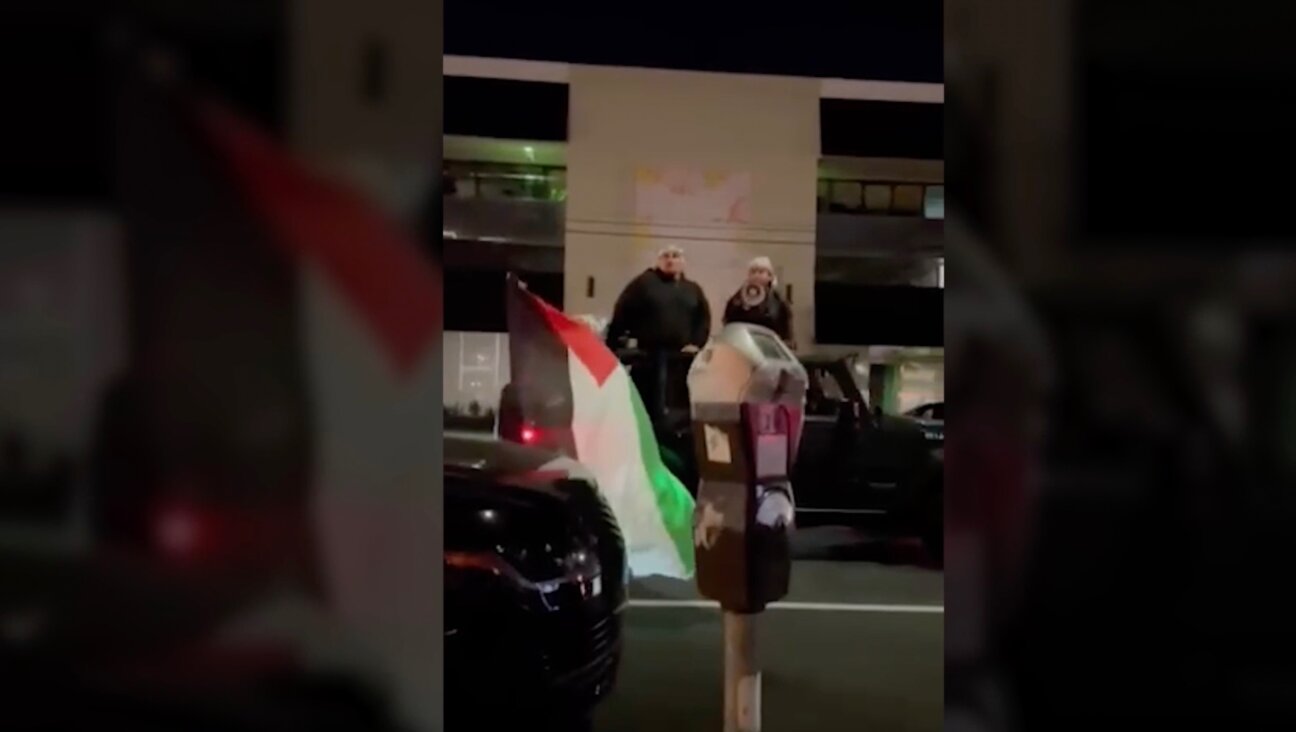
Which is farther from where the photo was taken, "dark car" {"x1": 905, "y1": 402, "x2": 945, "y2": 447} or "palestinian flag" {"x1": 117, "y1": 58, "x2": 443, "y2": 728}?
"dark car" {"x1": 905, "y1": 402, "x2": 945, "y2": 447}

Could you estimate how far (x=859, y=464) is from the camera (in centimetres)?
112

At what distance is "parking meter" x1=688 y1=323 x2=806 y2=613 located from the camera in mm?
1087

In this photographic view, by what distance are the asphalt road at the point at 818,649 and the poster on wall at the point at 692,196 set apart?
355 millimetres

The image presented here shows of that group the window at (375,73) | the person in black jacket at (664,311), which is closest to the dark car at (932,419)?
the person in black jacket at (664,311)

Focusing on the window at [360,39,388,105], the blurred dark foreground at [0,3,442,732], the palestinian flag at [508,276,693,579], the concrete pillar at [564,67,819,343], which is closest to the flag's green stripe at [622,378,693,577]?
the palestinian flag at [508,276,693,579]

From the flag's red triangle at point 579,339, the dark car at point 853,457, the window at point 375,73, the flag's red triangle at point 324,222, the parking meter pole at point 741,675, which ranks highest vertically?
the window at point 375,73

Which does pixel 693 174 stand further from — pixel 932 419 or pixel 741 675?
pixel 741 675

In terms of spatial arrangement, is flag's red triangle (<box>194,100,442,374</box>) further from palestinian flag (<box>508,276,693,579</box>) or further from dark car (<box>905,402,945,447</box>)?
dark car (<box>905,402,945,447</box>)

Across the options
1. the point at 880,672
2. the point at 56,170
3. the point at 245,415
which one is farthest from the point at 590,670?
the point at 56,170

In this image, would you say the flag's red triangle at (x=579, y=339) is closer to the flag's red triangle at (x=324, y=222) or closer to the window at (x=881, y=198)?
the flag's red triangle at (x=324, y=222)

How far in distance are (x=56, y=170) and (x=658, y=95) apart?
0.60 meters

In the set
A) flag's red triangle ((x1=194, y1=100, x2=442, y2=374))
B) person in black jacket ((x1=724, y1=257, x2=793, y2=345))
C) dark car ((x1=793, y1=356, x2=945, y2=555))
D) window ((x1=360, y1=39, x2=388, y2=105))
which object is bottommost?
dark car ((x1=793, y1=356, x2=945, y2=555))

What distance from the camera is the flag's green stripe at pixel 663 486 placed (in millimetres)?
1072

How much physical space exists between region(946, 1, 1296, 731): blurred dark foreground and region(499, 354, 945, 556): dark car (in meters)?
0.03
